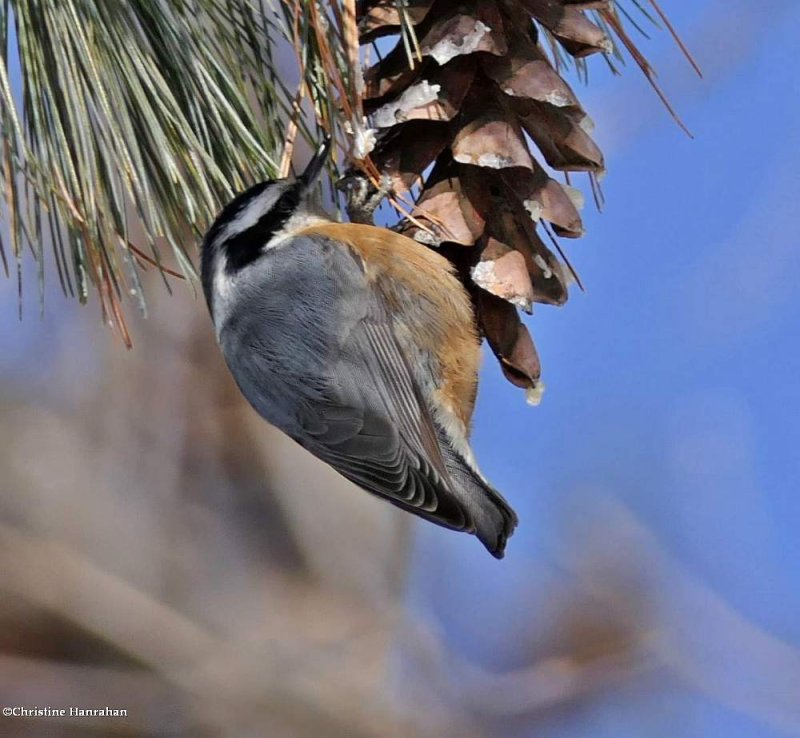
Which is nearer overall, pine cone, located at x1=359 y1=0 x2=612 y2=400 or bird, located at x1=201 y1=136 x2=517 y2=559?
pine cone, located at x1=359 y1=0 x2=612 y2=400

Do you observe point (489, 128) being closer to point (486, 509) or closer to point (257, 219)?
point (257, 219)

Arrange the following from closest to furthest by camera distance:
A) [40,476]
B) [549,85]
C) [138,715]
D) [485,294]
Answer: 1. [549,85]
2. [485,294]
3. [138,715]
4. [40,476]

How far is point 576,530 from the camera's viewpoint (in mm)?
1695

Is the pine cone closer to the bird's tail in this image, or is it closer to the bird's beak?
the bird's beak

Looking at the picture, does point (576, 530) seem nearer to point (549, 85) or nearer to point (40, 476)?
point (40, 476)

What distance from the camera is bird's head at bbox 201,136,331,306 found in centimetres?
95

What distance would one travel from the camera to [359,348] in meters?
1.09

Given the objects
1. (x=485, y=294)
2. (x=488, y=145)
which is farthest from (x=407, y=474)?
(x=488, y=145)

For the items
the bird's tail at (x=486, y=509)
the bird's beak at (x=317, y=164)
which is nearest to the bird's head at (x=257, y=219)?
the bird's beak at (x=317, y=164)

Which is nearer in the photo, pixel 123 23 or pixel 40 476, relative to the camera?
pixel 123 23

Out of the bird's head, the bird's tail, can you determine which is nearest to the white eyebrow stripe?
the bird's head

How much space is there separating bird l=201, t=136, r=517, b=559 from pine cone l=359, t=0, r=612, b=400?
0.08 m

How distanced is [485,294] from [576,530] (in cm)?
77

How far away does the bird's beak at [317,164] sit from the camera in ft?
3.15
